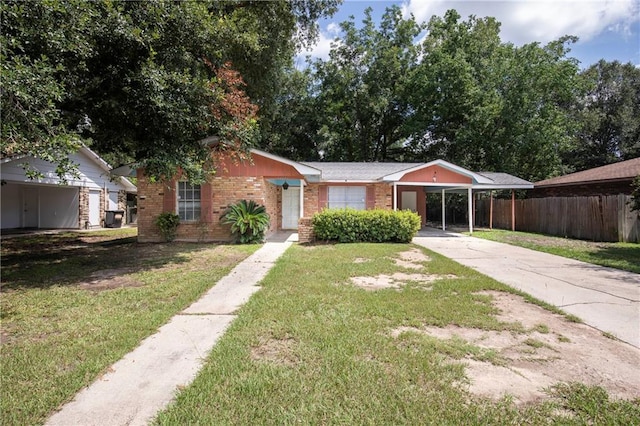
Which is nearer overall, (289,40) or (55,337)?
(55,337)

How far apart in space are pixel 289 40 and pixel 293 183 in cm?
645

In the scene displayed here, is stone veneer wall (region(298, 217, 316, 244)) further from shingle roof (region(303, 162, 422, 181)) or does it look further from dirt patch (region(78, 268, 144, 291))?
dirt patch (region(78, 268, 144, 291))

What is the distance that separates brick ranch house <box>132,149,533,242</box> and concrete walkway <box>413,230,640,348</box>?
19.7 feet

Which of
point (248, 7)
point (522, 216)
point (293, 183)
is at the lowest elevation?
point (522, 216)

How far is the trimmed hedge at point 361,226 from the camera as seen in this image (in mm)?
12031

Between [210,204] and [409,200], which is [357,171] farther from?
[210,204]

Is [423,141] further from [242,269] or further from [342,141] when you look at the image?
[242,269]

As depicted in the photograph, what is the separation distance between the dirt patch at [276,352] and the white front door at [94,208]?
67.0ft

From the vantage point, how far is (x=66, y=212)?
19047 mm

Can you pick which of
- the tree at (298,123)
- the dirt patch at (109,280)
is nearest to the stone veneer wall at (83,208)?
the tree at (298,123)

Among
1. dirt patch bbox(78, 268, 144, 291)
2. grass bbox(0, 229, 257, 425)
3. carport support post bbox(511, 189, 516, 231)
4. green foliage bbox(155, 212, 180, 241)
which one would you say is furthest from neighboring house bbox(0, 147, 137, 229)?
carport support post bbox(511, 189, 516, 231)

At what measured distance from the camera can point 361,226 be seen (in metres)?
12.1

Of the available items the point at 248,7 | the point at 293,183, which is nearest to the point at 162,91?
the point at 248,7

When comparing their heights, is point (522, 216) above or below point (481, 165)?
below
